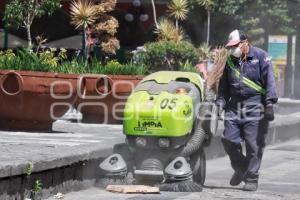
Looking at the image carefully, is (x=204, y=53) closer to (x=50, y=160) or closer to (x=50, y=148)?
(x=50, y=148)

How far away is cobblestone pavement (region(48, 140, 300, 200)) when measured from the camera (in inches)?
340

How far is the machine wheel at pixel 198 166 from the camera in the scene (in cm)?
932

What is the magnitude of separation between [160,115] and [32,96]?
10.7 ft

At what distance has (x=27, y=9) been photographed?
17.8 meters

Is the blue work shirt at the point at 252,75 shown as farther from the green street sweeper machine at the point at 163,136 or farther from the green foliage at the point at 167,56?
the green foliage at the point at 167,56

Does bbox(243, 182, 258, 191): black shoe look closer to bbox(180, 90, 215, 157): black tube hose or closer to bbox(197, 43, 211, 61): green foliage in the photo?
bbox(180, 90, 215, 157): black tube hose

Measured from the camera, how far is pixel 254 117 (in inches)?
372

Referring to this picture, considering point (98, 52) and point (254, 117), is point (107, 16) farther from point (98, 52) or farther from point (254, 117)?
point (254, 117)

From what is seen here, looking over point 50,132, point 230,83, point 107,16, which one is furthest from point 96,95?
point 107,16

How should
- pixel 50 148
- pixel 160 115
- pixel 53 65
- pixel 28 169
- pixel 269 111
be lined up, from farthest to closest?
1. pixel 53 65
2. pixel 269 111
3. pixel 50 148
4. pixel 160 115
5. pixel 28 169

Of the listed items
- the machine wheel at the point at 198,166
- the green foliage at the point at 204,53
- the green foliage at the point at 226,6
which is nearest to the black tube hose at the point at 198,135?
the machine wheel at the point at 198,166

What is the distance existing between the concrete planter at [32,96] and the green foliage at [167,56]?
550 centimetres

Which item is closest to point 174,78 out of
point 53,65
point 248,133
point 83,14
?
point 248,133

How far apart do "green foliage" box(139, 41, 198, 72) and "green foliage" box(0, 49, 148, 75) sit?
131 inches
